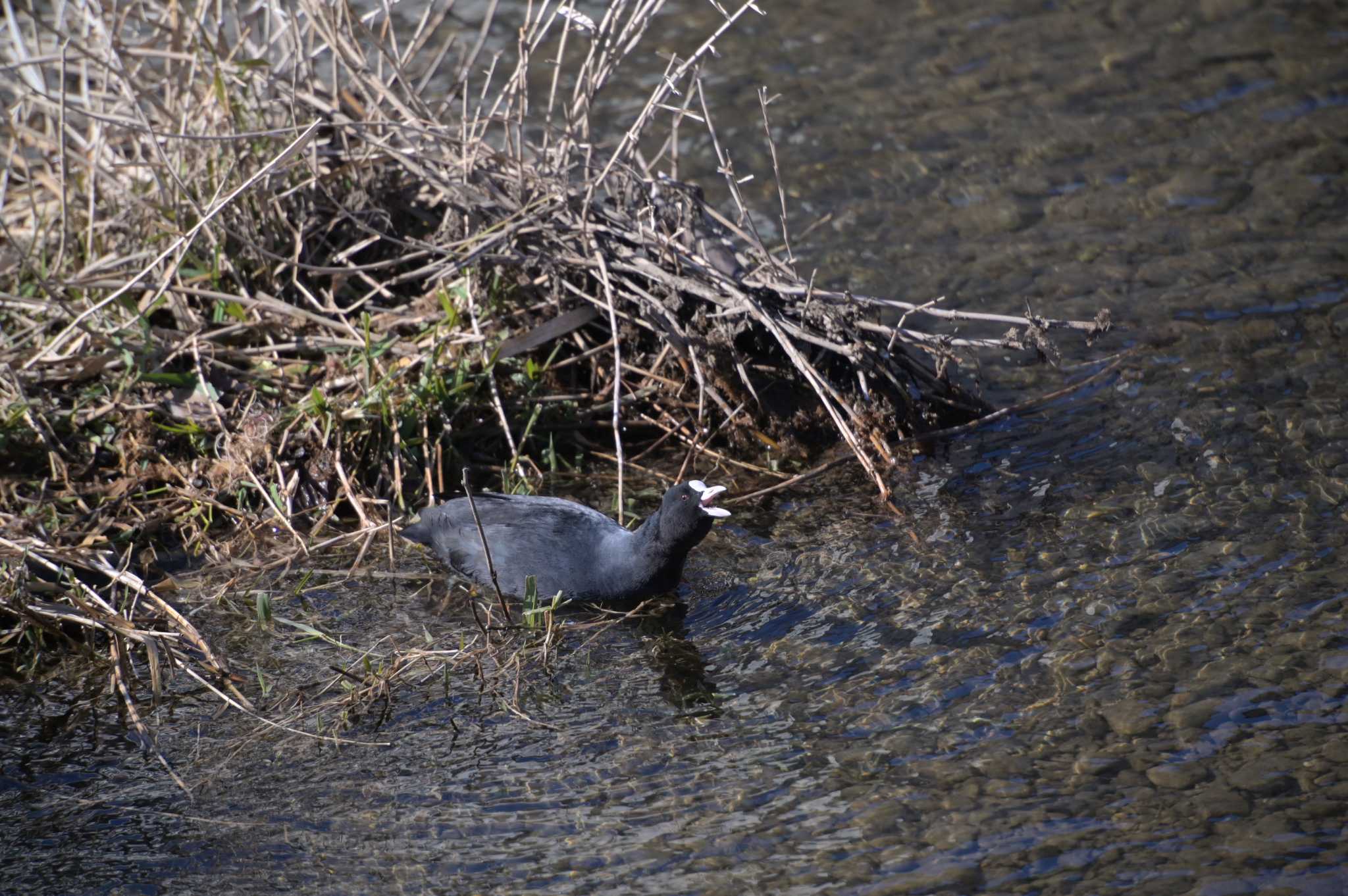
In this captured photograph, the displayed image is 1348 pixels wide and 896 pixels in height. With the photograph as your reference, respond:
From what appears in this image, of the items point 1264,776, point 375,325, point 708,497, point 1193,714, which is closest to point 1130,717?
point 1193,714

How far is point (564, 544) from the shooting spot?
4734 mm

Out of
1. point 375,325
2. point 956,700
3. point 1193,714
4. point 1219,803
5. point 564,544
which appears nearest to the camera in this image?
point 1219,803

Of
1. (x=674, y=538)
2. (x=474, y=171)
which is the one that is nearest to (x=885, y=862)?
(x=674, y=538)

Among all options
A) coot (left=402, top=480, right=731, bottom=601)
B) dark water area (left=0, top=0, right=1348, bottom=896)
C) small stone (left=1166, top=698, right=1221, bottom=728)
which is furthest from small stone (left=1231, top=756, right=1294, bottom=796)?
coot (left=402, top=480, right=731, bottom=601)

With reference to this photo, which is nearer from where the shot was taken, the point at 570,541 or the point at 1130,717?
the point at 1130,717

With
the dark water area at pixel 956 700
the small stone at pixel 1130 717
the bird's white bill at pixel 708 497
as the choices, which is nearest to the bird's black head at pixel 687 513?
the bird's white bill at pixel 708 497

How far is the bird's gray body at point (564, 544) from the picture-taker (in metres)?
4.60

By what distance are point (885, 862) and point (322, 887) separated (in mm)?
1473

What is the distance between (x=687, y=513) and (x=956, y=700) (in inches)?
42.1

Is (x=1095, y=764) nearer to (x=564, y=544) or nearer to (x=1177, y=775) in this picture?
(x=1177, y=775)

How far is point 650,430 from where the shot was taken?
5.79 meters

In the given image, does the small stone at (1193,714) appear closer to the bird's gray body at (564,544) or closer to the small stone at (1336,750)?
the small stone at (1336,750)

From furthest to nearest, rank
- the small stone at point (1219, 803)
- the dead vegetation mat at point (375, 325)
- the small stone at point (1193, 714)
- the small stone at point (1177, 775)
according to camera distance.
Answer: the dead vegetation mat at point (375, 325) < the small stone at point (1193, 714) < the small stone at point (1177, 775) < the small stone at point (1219, 803)

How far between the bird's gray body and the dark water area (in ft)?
0.68
